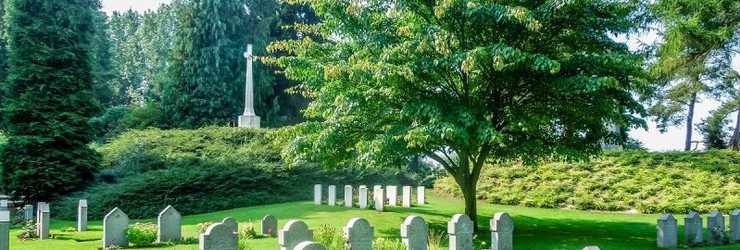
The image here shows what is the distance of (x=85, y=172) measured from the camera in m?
23.5

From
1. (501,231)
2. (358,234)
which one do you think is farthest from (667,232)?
(358,234)

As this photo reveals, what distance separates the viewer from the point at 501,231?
36.7 ft

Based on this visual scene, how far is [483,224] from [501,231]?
6208 millimetres

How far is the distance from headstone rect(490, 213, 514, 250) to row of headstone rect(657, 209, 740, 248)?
157 inches

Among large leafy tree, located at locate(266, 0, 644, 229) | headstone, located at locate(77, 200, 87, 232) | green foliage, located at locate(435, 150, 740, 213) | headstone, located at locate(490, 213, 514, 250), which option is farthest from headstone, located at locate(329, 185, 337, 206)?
headstone, located at locate(490, 213, 514, 250)

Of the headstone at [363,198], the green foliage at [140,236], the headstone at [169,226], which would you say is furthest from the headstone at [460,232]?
the headstone at [363,198]

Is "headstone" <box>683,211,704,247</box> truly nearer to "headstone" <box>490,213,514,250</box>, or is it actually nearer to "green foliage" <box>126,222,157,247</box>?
"headstone" <box>490,213,514,250</box>

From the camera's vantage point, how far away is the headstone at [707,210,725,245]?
13.6 metres

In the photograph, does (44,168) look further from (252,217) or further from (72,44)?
(252,217)

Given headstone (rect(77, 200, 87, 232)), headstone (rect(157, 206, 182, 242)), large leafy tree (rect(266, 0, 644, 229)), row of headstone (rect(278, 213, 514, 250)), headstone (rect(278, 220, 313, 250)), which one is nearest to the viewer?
headstone (rect(278, 220, 313, 250))

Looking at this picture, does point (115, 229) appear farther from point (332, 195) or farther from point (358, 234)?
point (332, 195)

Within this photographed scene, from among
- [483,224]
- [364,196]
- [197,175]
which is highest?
[197,175]

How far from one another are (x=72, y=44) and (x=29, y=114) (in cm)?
324

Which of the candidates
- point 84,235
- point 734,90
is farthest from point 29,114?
point 734,90
